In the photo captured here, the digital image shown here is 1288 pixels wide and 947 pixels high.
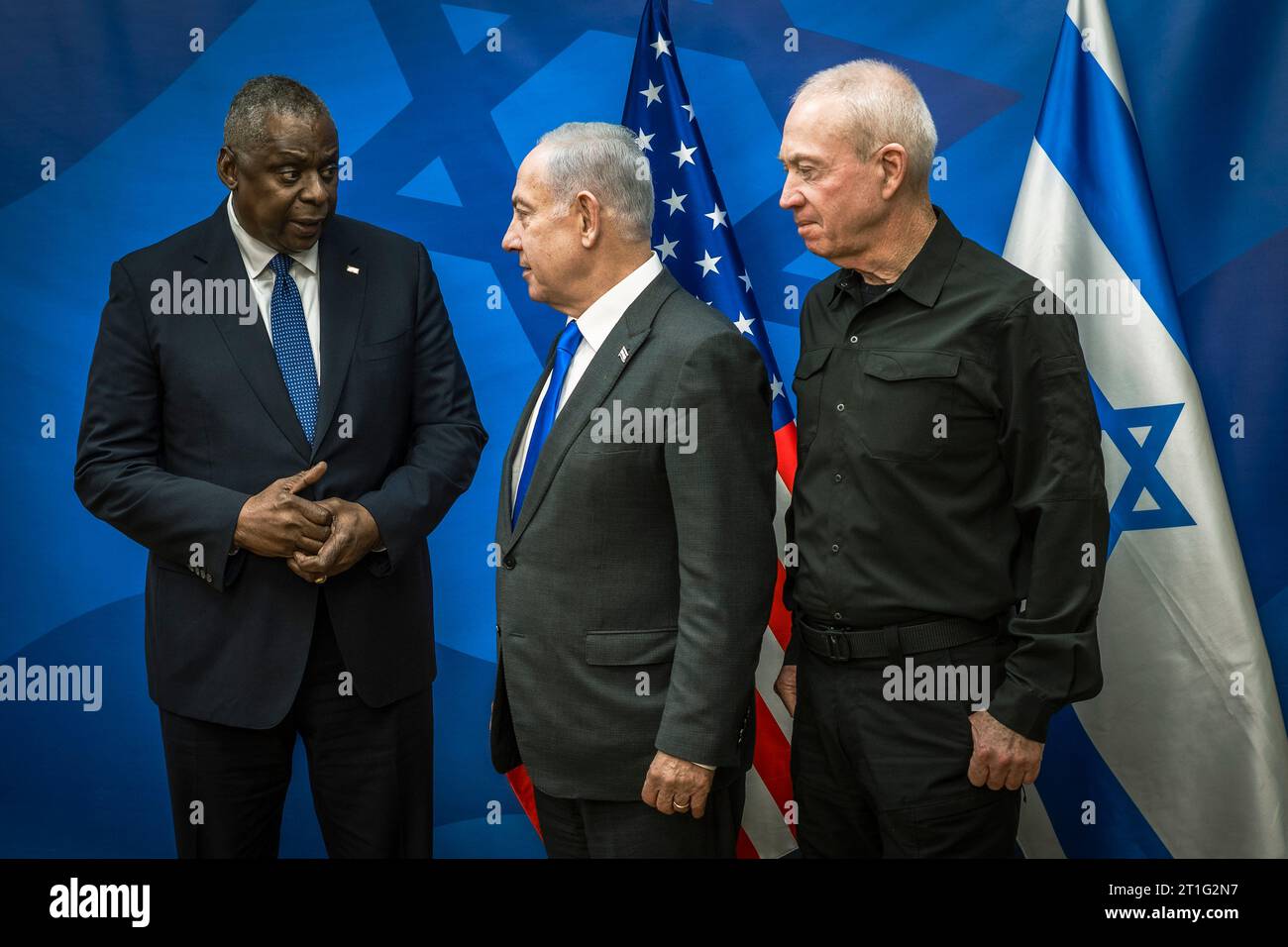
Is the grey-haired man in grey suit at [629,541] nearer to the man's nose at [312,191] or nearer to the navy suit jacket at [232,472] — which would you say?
the navy suit jacket at [232,472]

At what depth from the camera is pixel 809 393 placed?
7.54ft

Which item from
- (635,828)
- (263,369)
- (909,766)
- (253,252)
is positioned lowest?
(635,828)

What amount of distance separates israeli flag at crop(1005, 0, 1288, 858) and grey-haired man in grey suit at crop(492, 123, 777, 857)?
1.25 metres

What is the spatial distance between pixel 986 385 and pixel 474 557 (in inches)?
74.2

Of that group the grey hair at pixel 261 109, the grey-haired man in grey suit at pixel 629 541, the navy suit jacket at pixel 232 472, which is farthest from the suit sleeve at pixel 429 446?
the grey hair at pixel 261 109

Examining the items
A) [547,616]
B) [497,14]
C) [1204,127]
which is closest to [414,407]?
[547,616]

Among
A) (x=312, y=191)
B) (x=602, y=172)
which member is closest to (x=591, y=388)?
(x=602, y=172)

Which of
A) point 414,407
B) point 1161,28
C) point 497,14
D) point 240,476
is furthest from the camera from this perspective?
point 497,14

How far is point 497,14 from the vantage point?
3471mm

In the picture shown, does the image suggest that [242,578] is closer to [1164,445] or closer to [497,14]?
[497,14]

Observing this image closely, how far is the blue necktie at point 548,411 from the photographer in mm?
2246

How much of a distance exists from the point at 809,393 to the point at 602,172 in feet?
1.85

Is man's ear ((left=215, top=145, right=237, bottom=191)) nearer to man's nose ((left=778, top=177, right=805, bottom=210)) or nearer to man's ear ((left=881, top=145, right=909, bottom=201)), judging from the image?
man's nose ((left=778, top=177, right=805, bottom=210))

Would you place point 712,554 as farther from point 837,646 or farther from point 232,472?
point 232,472
